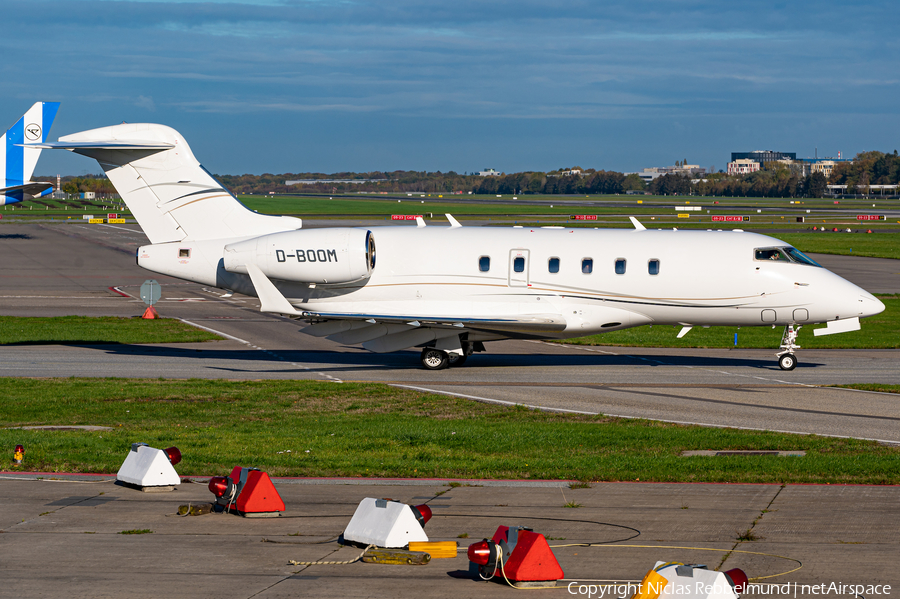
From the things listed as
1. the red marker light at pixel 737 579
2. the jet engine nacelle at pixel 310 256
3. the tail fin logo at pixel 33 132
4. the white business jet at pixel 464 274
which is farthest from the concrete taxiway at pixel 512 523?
the tail fin logo at pixel 33 132

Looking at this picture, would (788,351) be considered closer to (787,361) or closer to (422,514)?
(787,361)

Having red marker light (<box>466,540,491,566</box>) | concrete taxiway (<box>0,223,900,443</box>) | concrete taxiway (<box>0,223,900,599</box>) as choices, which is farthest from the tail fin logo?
red marker light (<box>466,540,491,566</box>)

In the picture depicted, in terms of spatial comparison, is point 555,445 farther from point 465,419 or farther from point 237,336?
point 237,336

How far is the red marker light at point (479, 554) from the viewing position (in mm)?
9414

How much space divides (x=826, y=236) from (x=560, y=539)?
8184 centimetres

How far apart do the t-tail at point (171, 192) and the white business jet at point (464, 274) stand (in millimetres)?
38

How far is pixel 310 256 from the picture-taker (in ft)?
85.2

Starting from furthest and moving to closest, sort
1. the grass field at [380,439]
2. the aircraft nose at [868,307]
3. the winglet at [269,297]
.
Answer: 1. the winglet at [269,297]
2. the aircraft nose at [868,307]
3. the grass field at [380,439]

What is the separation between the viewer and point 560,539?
1095 centimetres

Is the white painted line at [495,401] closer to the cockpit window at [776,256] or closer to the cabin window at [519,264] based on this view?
the cabin window at [519,264]

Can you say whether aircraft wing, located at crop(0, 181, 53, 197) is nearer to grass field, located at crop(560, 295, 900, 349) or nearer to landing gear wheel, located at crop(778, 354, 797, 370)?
grass field, located at crop(560, 295, 900, 349)

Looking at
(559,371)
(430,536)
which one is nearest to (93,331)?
(559,371)

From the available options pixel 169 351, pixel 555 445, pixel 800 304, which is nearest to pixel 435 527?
pixel 555 445

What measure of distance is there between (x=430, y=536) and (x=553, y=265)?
1566cm
